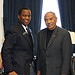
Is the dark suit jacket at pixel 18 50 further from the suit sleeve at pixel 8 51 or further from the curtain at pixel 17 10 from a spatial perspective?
the curtain at pixel 17 10

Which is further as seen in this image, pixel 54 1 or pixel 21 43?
pixel 54 1

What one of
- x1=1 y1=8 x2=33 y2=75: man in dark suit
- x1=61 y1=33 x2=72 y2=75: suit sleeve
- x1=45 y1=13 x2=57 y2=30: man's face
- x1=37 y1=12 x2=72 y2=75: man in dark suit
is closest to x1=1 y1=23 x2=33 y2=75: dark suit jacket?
x1=1 y1=8 x2=33 y2=75: man in dark suit

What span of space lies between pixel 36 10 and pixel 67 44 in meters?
2.18

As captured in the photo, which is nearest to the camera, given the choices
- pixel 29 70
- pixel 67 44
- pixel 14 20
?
pixel 67 44

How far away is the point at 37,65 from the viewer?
2033 mm

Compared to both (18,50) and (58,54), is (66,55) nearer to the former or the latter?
(58,54)

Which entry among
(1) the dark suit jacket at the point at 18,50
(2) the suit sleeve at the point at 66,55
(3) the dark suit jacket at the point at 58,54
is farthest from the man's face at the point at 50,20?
(1) the dark suit jacket at the point at 18,50

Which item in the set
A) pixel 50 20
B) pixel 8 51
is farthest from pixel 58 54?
pixel 8 51

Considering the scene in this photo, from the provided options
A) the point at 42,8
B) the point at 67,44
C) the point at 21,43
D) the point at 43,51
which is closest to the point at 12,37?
the point at 21,43

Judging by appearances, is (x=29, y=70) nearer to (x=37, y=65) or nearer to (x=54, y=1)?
(x=37, y=65)

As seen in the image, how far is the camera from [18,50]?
74.5 inches

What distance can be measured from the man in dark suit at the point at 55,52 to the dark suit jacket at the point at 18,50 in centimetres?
21

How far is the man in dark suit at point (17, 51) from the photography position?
69.9 inches

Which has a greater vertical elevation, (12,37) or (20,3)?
(20,3)
